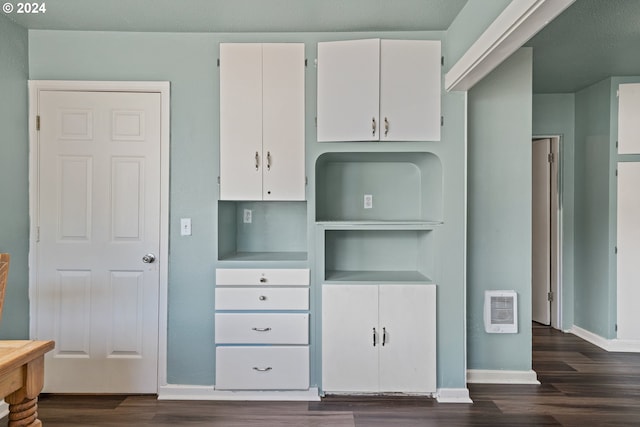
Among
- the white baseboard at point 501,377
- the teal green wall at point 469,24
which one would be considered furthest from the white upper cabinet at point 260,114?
the white baseboard at point 501,377

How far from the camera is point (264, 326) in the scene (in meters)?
2.53

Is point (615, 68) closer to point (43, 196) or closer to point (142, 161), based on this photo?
point (142, 161)

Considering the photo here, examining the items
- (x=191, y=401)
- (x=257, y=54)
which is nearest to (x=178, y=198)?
(x=257, y=54)

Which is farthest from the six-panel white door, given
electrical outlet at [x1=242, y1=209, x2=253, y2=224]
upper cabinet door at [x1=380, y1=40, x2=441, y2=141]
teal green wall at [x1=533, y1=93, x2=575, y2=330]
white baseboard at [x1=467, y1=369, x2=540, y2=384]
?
teal green wall at [x1=533, y1=93, x2=575, y2=330]

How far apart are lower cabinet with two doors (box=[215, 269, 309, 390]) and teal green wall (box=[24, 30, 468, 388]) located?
0.27 ft

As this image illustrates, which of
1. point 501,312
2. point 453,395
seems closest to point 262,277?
point 453,395

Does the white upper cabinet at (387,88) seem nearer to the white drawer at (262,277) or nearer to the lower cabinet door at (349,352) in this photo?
the white drawer at (262,277)

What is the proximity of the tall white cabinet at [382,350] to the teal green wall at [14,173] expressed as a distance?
201 cm

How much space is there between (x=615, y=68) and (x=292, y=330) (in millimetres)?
3552

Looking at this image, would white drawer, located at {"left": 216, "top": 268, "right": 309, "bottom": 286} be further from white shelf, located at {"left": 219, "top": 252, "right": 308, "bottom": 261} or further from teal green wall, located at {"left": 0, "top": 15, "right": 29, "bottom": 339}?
teal green wall, located at {"left": 0, "top": 15, "right": 29, "bottom": 339}

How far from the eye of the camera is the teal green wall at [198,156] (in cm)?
255

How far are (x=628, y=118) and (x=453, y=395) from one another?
9.90ft

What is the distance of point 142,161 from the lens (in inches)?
102

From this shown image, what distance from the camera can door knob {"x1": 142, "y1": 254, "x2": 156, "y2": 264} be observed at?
2582 millimetres
